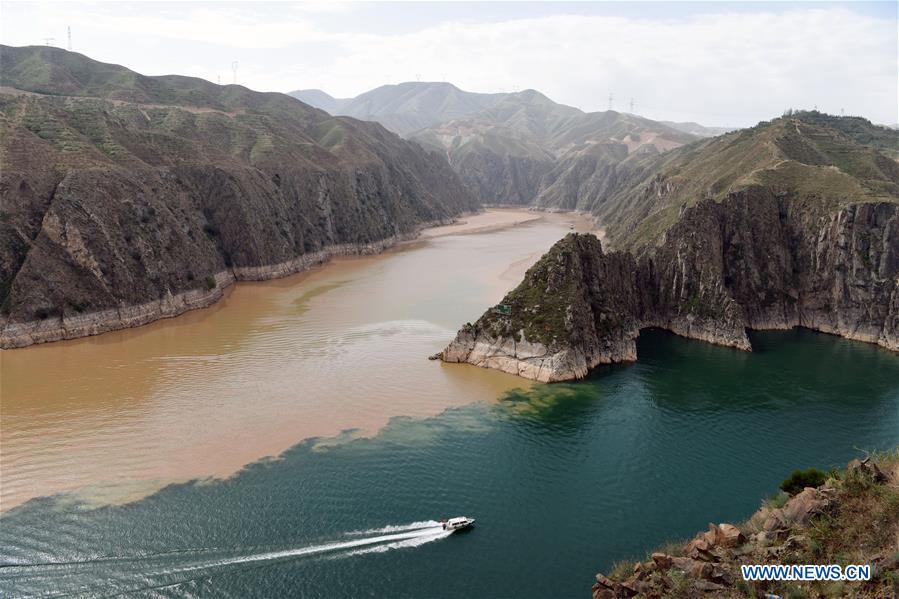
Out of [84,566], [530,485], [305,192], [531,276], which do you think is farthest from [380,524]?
[305,192]

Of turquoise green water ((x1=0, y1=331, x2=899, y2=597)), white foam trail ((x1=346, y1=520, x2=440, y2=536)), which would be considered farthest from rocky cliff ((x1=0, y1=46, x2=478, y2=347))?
white foam trail ((x1=346, y1=520, x2=440, y2=536))

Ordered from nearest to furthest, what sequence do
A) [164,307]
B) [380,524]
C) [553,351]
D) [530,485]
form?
[380,524] < [530,485] < [553,351] < [164,307]

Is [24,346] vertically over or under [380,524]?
over

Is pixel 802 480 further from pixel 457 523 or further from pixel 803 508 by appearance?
pixel 457 523

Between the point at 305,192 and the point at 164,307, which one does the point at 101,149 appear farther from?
the point at 305,192

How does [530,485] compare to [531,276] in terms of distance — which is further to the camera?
[531,276]


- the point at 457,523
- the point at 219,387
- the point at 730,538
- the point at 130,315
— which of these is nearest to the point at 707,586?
the point at 730,538
